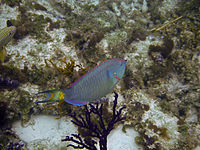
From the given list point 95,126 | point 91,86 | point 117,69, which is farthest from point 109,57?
point 91,86

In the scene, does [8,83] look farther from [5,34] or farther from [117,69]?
[117,69]

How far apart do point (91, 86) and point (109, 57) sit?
8.83ft

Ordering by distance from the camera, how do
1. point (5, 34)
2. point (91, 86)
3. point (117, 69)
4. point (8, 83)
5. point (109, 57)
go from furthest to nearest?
point (109, 57), point (8, 83), point (5, 34), point (117, 69), point (91, 86)

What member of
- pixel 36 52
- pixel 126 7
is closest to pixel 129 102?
pixel 36 52

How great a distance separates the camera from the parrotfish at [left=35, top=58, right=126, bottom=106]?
67.8 inches

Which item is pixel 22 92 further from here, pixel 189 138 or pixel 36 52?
pixel 189 138

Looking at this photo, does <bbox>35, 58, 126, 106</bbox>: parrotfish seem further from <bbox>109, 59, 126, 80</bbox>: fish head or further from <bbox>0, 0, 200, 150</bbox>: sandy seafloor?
<bbox>0, 0, 200, 150</bbox>: sandy seafloor

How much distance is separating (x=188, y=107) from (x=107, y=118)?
97.8 inches

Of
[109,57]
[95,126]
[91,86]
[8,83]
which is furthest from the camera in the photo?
[109,57]

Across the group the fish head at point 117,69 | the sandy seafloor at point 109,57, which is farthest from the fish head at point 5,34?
the fish head at point 117,69

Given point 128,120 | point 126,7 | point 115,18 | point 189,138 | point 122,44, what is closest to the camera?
point 189,138

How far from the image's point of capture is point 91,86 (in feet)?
5.80

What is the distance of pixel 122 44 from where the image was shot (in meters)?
4.68

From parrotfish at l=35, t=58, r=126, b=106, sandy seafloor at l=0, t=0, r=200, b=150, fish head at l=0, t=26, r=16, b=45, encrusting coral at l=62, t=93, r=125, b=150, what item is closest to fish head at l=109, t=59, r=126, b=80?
parrotfish at l=35, t=58, r=126, b=106
